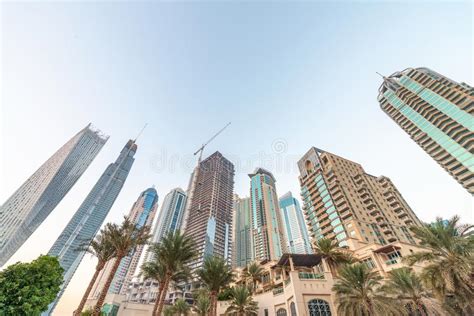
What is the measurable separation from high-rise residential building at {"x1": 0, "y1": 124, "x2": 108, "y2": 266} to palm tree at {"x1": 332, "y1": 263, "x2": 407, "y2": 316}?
159 metres

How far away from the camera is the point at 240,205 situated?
6786 inches

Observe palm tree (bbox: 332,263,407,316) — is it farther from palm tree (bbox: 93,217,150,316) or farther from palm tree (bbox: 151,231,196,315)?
palm tree (bbox: 93,217,150,316)

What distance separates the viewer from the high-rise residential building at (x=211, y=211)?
108m

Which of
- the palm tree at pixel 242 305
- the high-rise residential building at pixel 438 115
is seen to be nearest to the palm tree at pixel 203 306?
the palm tree at pixel 242 305

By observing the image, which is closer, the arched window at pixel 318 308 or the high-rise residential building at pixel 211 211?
the arched window at pixel 318 308

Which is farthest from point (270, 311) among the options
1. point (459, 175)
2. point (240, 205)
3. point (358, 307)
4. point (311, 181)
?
point (240, 205)

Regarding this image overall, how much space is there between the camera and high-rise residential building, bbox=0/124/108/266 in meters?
110

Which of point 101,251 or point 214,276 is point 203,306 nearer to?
point 214,276

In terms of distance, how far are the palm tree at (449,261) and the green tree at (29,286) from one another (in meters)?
31.8

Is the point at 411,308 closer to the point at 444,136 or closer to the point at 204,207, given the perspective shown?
the point at 444,136

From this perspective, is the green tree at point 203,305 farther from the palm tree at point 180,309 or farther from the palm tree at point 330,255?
the palm tree at point 330,255

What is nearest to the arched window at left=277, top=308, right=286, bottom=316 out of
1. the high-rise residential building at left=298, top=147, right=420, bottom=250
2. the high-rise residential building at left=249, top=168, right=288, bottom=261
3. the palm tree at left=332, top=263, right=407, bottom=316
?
the palm tree at left=332, top=263, right=407, bottom=316

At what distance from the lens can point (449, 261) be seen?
1580cm

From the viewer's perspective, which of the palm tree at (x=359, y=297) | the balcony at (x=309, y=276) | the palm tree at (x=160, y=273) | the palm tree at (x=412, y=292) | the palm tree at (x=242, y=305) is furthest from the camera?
the palm tree at (x=242, y=305)
